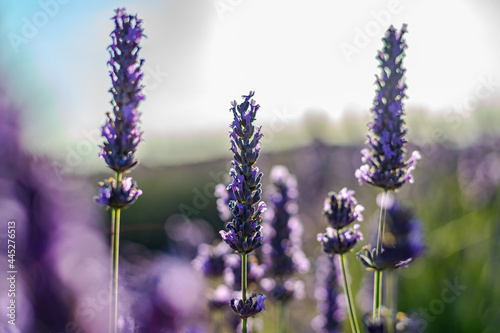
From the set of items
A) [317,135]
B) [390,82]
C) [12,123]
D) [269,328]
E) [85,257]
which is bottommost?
[269,328]

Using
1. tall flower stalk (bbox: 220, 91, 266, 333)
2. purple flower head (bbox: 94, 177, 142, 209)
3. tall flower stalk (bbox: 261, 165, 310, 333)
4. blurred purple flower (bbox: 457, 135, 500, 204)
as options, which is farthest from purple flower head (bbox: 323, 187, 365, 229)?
blurred purple flower (bbox: 457, 135, 500, 204)

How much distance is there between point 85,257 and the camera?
2.00 metres

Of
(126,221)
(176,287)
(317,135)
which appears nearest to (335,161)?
(317,135)

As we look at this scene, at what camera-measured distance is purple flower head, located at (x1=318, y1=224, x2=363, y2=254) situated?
2.13 m

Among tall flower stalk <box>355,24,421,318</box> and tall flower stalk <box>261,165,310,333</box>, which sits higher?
tall flower stalk <box>355,24,421,318</box>

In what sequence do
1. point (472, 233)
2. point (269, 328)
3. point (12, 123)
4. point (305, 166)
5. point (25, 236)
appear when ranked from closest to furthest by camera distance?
point (25, 236)
point (12, 123)
point (269, 328)
point (472, 233)
point (305, 166)

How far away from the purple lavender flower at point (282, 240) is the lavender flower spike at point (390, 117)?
1122mm

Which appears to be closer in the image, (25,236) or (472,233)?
(25,236)

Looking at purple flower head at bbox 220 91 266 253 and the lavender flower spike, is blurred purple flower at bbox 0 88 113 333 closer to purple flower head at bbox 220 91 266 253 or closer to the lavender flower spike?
purple flower head at bbox 220 91 266 253

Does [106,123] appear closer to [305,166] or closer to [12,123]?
[12,123]

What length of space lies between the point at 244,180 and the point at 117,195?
520 millimetres

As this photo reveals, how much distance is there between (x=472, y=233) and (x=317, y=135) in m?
5.10

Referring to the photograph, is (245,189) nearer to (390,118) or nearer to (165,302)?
(390,118)

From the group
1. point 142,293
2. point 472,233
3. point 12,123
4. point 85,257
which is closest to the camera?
point 12,123
